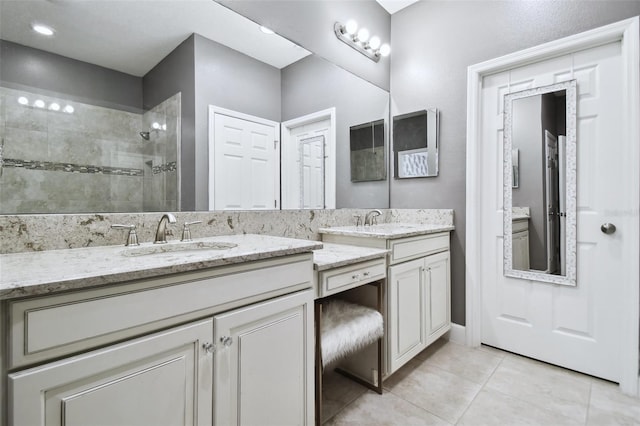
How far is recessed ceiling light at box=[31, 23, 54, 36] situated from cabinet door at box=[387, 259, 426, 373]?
1.76 meters

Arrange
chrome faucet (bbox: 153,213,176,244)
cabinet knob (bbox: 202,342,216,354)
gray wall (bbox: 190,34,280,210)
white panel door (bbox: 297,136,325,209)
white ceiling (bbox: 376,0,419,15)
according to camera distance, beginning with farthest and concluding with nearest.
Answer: white ceiling (bbox: 376,0,419,15), white panel door (bbox: 297,136,325,209), gray wall (bbox: 190,34,280,210), chrome faucet (bbox: 153,213,176,244), cabinet knob (bbox: 202,342,216,354)

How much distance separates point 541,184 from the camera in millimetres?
1939

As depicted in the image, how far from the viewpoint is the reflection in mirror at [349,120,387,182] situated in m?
2.29

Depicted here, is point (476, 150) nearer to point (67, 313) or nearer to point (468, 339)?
point (468, 339)

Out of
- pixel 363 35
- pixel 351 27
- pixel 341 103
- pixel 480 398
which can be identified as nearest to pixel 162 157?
pixel 341 103

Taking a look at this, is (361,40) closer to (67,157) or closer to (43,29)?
(43,29)

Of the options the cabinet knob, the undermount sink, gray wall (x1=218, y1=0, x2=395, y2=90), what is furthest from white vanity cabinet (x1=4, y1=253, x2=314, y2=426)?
gray wall (x1=218, y1=0, x2=395, y2=90)

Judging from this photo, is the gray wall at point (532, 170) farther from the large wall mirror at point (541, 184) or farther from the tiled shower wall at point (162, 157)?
the tiled shower wall at point (162, 157)

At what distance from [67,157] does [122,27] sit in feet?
1.92

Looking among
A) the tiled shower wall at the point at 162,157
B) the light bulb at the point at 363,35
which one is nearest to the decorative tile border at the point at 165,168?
the tiled shower wall at the point at 162,157

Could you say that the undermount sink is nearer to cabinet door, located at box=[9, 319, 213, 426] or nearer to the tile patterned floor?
cabinet door, located at box=[9, 319, 213, 426]

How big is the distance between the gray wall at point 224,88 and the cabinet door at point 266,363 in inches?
25.8

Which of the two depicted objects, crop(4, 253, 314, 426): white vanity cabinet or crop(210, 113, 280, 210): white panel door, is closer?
crop(4, 253, 314, 426): white vanity cabinet

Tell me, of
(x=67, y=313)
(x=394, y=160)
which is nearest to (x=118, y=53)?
(x=67, y=313)
